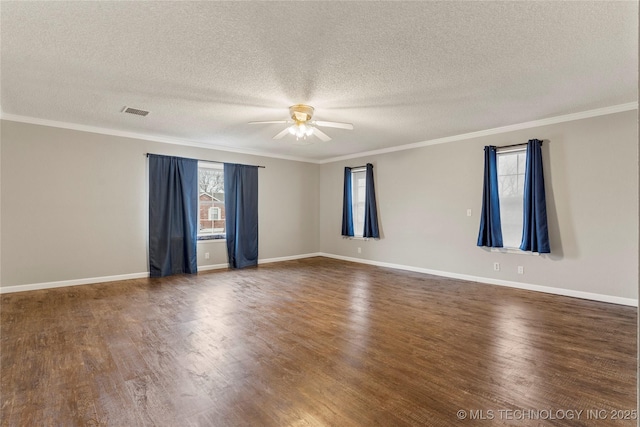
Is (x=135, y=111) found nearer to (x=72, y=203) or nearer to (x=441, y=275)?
(x=72, y=203)

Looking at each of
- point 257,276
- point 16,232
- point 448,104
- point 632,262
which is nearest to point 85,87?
point 16,232

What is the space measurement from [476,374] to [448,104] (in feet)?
10.1

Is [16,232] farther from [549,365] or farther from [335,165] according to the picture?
[549,365]

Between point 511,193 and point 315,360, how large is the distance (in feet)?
13.9

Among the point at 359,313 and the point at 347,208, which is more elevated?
the point at 347,208

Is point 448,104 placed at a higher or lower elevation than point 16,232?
higher

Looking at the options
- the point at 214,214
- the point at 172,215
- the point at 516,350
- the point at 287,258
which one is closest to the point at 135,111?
the point at 172,215

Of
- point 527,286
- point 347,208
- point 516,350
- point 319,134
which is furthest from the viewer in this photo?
point 347,208

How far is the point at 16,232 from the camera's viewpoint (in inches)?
173

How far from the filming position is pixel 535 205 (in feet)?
14.5

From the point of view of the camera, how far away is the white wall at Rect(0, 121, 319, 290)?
439 centimetres

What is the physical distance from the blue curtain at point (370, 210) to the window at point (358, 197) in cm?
32

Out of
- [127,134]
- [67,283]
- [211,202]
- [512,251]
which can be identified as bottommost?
[67,283]

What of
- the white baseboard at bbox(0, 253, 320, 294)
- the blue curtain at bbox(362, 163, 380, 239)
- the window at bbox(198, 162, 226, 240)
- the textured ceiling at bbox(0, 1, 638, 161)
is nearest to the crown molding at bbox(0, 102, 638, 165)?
the textured ceiling at bbox(0, 1, 638, 161)
